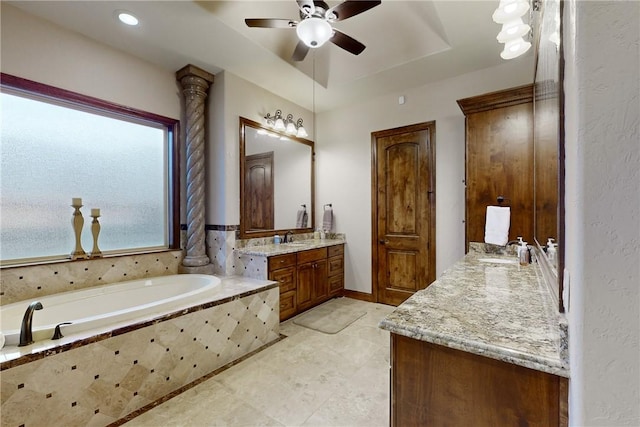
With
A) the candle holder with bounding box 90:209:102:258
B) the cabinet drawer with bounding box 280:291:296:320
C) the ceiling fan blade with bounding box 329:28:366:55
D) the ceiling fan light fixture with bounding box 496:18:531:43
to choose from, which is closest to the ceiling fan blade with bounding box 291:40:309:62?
the ceiling fan blade with bounding box 329:28:366:55

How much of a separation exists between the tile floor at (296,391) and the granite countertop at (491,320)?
3.17 feet

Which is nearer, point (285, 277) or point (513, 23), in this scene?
point (513, 23)

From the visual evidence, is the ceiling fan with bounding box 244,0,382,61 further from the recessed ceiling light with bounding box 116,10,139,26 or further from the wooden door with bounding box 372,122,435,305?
the wooden door with bounding box 372,122,435,305

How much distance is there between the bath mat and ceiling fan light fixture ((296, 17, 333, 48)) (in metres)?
2.63

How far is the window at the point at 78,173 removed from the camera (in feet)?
6.97

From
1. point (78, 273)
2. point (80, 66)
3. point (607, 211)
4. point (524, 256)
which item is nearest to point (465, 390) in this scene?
point (607, 211)

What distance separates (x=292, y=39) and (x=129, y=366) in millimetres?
3165

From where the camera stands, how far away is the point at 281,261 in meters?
3.01

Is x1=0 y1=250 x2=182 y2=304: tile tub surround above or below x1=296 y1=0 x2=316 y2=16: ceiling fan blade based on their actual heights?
below

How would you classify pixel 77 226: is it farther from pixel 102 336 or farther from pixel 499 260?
pixel 499 260

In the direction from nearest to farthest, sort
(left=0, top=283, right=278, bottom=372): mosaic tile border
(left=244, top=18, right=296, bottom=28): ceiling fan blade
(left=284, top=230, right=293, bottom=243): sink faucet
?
1. (left=0, top=283, right=278, bottom=372): mosaic tile border
2. (left=244, top=18, right=296, bottom=28): ceiling fan blade
3. (left=284, top=230, right=293, bottom=243): sink faucet

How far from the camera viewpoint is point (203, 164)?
10.00 feet

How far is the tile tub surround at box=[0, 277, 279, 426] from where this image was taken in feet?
4.61

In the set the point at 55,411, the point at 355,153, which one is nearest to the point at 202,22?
the point at 355,153
